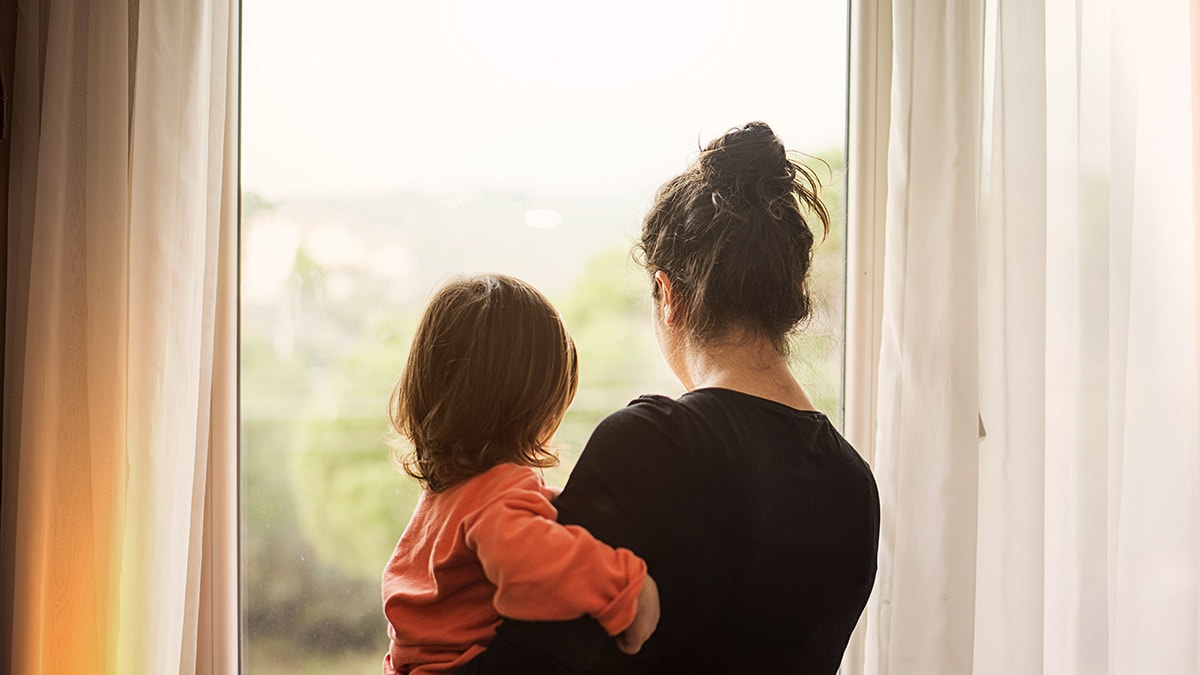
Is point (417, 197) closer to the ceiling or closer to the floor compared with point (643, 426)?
closer to the ceiling

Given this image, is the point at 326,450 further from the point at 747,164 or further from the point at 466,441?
the point at 747,164

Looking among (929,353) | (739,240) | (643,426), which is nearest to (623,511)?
(643,426)

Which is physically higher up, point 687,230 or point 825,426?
point 687,230

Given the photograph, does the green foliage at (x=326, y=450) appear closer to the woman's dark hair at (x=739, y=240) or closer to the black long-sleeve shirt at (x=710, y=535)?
the woman's dark hair at (x=739, y=240)

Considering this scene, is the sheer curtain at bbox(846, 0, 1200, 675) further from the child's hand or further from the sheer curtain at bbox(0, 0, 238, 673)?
the sheer curtain at bbox(0, 0, 238, 673)

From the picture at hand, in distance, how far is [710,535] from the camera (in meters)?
1.01

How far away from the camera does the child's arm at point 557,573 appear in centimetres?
94

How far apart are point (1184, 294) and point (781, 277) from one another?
89 centimetres

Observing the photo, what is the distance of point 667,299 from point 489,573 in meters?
0.39

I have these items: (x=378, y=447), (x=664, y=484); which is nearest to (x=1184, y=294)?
(x=664, y=484)

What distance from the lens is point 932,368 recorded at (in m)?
1.66

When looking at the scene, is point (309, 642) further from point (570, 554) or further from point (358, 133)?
point (570, 554)

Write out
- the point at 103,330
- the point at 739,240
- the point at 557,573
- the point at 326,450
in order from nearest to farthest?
the point at 557,573
the point at 739,240
the point at 103,330
the point at 326,450

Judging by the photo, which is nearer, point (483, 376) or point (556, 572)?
point (556, 572)
